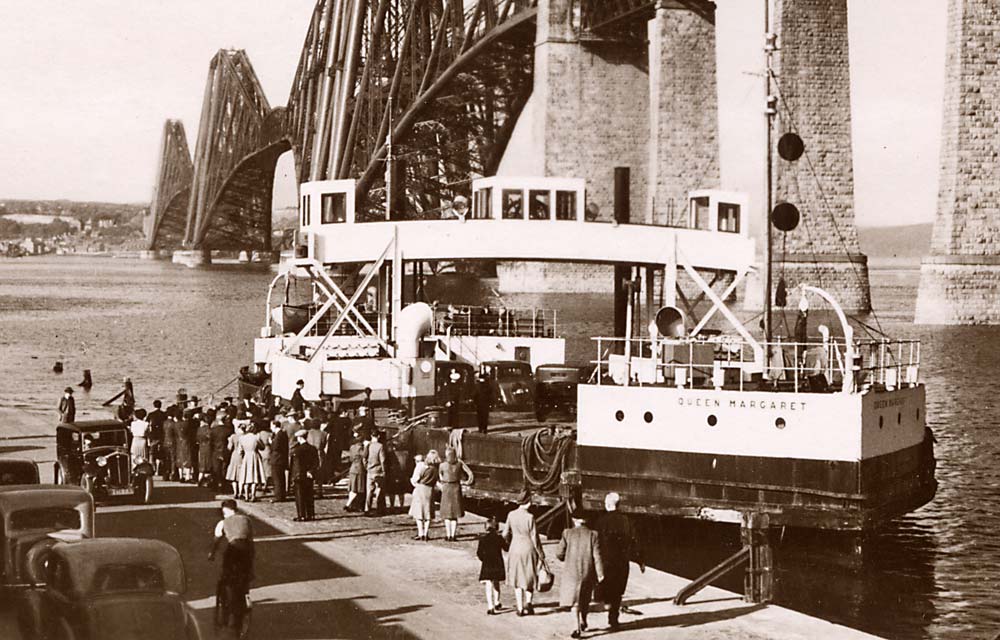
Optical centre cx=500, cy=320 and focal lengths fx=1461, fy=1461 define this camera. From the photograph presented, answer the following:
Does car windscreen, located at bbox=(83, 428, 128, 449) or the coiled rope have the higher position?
car windscreen, located at bbox=(83, 428, 128, 449)

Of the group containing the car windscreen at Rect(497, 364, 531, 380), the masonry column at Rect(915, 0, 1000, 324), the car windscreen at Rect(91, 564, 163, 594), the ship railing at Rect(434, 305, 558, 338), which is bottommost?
the car windscreen at Rect(91, 564, 163, 594)

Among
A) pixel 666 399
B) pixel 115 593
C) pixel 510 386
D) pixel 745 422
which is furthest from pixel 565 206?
pixel 115 593

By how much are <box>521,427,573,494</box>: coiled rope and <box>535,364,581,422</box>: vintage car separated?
4745 mm

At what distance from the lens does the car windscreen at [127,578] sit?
13.4 meters

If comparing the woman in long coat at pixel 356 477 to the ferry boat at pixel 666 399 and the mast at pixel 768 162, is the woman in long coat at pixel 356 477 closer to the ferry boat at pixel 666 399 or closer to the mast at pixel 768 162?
the ferry boat at pixel 666 399

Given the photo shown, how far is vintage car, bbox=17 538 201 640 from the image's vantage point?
13.2 metres

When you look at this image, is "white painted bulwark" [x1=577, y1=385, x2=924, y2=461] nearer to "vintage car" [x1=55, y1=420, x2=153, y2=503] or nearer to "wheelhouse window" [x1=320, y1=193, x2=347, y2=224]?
"vintage car" [x1=55, y1=420, x2=153, y2=503]

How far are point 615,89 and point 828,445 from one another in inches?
3700

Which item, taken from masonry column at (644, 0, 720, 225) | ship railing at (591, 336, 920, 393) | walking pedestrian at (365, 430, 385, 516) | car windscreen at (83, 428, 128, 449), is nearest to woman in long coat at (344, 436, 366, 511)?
walking pedestrian at (365, 430, 385, 516)

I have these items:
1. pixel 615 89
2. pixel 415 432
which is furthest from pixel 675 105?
pixel 415 432

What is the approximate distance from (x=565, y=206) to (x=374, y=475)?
12.7 metres

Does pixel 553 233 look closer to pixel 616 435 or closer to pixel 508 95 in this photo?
pixel 616 435

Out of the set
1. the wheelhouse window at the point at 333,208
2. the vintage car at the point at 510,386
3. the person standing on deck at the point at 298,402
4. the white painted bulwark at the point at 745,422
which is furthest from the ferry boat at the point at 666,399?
the person standing on deck at the point at 298,402

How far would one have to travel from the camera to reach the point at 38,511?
16.2 metres
